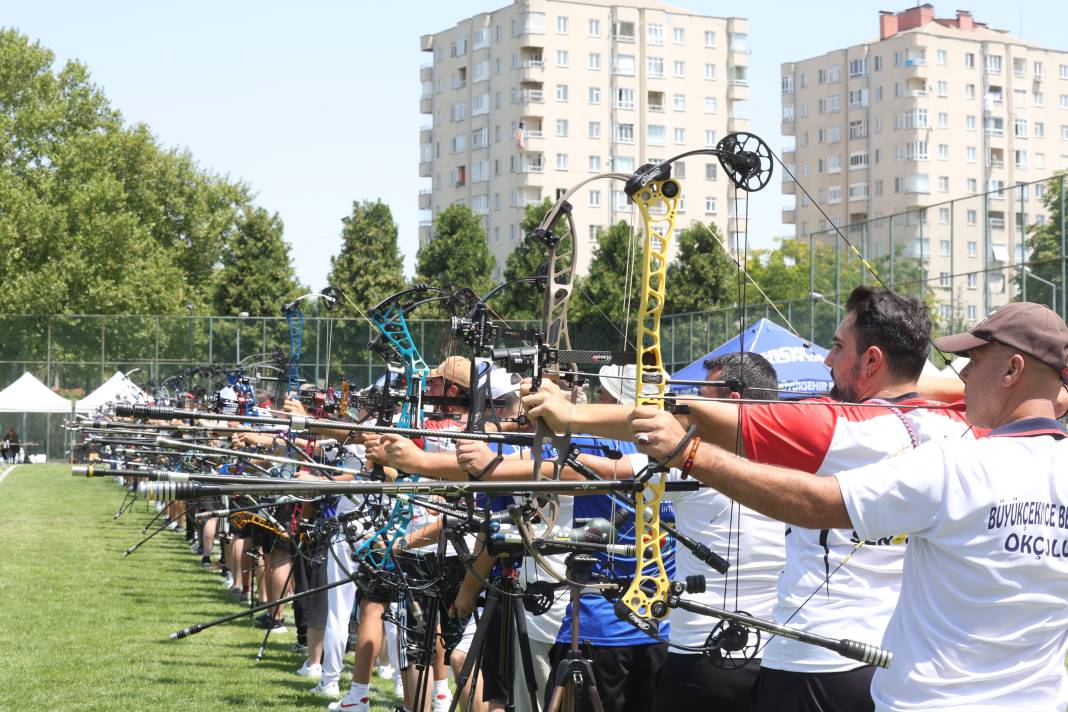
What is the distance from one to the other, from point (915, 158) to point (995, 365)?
8567cm

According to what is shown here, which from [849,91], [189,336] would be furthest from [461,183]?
[189,336]

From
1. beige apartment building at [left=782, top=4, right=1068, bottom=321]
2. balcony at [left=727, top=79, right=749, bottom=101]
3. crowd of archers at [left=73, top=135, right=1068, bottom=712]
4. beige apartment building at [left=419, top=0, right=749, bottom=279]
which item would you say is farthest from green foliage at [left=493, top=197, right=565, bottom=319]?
beige apartment building at [left=782, top=4, right=1068, bottom=321]

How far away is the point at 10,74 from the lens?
50.4 metres

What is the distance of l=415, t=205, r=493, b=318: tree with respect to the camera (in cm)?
4688

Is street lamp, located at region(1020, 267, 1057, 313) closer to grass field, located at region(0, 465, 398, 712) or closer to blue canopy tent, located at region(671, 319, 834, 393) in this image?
blue canopy tent, located at region(671, 319, 834, 393)

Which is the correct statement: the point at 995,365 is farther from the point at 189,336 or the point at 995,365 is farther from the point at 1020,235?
the point at 189,336

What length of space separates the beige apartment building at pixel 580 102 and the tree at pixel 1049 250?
48.2 metres

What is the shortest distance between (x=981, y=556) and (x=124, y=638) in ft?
29.7

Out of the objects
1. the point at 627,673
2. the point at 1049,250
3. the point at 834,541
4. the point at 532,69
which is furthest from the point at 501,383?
the point at 532,69

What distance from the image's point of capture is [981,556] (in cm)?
281

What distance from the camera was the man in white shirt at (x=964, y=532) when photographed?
2.79m

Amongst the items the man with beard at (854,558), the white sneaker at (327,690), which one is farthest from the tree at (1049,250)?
the man with beard at (854,558)

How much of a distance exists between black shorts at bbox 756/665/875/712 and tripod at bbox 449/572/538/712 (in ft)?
4.08

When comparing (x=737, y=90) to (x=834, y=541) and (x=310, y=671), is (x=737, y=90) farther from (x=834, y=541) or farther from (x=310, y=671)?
(x=834, y=541)
